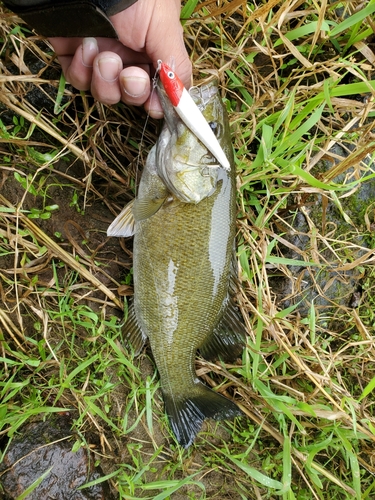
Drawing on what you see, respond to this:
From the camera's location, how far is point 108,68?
75.9 inches

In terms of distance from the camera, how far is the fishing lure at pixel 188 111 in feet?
6.08

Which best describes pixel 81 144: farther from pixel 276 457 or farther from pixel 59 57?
pixel 276 457

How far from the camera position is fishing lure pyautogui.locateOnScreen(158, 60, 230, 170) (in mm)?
1853

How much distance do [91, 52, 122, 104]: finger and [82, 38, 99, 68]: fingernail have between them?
5 centimetres

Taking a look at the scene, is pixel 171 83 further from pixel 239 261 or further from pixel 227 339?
pixel 227 339

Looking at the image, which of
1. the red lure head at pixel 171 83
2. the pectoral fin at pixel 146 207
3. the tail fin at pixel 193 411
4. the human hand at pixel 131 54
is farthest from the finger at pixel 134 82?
the tail fin at pixel 193 411

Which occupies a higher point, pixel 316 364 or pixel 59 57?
pixel 59 57

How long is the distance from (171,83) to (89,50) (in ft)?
1.48

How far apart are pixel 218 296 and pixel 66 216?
37.0 inches

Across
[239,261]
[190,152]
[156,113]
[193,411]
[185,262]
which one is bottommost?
[193,411]

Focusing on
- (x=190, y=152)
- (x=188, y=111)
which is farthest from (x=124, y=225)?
(x=188, y=111)

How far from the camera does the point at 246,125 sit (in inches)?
98.3

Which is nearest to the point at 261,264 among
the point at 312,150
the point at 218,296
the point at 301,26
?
the point at 218,296

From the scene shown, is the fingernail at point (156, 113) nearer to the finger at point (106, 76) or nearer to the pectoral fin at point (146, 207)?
the finger at point (106, 76)
